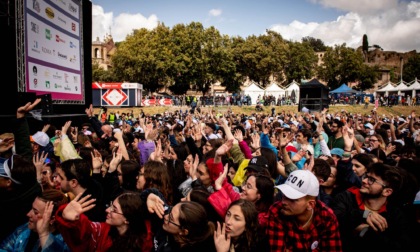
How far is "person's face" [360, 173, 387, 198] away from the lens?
3.33m

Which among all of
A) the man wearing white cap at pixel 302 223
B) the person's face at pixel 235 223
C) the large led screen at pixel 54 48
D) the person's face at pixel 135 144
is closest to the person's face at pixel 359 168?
the man wearing white cap at pixel 302 223

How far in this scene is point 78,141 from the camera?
7.46 metres

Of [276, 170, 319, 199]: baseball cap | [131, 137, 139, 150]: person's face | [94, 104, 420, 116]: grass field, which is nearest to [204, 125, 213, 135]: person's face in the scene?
[131, 137, 139, 150]: person's face

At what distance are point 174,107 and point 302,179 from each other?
1374 inches

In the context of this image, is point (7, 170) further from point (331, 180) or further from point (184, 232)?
point (331, 180)

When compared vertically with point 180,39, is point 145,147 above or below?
below

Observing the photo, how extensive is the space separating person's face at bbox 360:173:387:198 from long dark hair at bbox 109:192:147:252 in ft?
7.38

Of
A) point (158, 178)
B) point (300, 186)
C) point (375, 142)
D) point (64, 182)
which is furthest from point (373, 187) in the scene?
point (375, 142)

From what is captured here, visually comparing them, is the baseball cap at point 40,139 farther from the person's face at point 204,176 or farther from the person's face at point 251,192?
the person's face at point 251,192

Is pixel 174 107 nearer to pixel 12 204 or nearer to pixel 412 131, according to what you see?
pixel 412 131

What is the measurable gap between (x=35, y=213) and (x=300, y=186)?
233 centimetres

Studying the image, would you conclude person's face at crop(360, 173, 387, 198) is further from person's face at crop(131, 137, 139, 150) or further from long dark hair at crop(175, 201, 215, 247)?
person's face at crop(131, 137, 139, 150)

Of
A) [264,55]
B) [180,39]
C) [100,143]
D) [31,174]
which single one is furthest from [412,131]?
[264,55]

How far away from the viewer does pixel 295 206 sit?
2.84 meters
